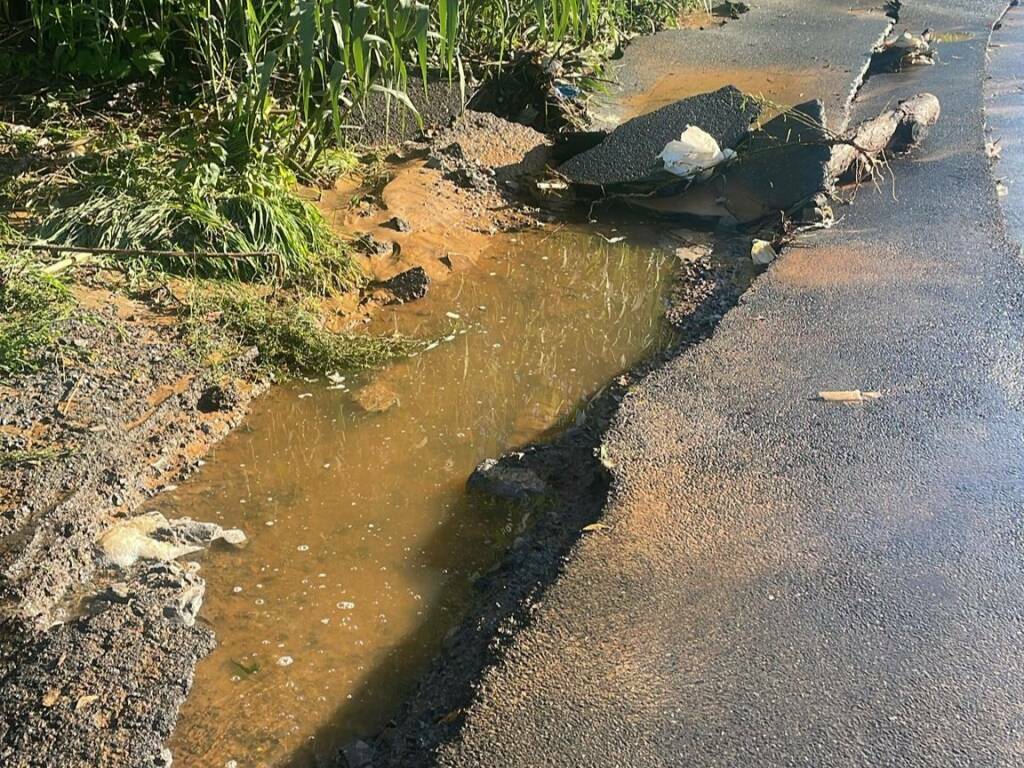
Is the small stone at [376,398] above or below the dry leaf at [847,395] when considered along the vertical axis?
below

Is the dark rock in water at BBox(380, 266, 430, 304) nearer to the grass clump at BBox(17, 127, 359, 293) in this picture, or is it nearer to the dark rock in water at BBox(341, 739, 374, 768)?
the grass clump at BBox(17, 127, 359, 293)

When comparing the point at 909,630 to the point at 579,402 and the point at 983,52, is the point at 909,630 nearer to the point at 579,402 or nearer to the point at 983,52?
the point at 579,402

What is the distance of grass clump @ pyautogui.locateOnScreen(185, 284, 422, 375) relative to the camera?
4238mm

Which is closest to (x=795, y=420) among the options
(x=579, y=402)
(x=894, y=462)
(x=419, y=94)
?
(x=894, y=462)

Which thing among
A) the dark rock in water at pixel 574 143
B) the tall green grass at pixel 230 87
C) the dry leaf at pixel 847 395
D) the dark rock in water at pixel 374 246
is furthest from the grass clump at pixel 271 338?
the dark rock in water at pixel 574 143

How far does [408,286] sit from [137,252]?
128 centimetres

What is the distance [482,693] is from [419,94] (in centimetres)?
482

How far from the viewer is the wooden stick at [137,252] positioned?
13.7 ft

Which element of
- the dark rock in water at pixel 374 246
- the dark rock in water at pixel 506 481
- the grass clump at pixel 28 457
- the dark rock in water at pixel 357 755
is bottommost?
the dark rock in water at pixel 506 481

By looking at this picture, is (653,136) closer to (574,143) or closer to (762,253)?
(574,143)

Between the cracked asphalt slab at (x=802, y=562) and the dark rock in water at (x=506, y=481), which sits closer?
the cracked asphalt slab at (x=802, y=562)

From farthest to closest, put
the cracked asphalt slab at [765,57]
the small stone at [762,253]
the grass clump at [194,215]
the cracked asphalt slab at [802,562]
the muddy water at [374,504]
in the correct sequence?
the cracked asphalt slab at [765,57]
the small stone at [762,253]
the grass clump at [194,215]
the muddy water at [374,504]
the cracked asphalt slab at [802,562]

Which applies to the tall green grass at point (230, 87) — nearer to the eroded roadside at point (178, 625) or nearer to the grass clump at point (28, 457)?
the eroded roadside at point (178, 625)

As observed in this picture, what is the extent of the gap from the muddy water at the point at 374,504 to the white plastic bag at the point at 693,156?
84cm
